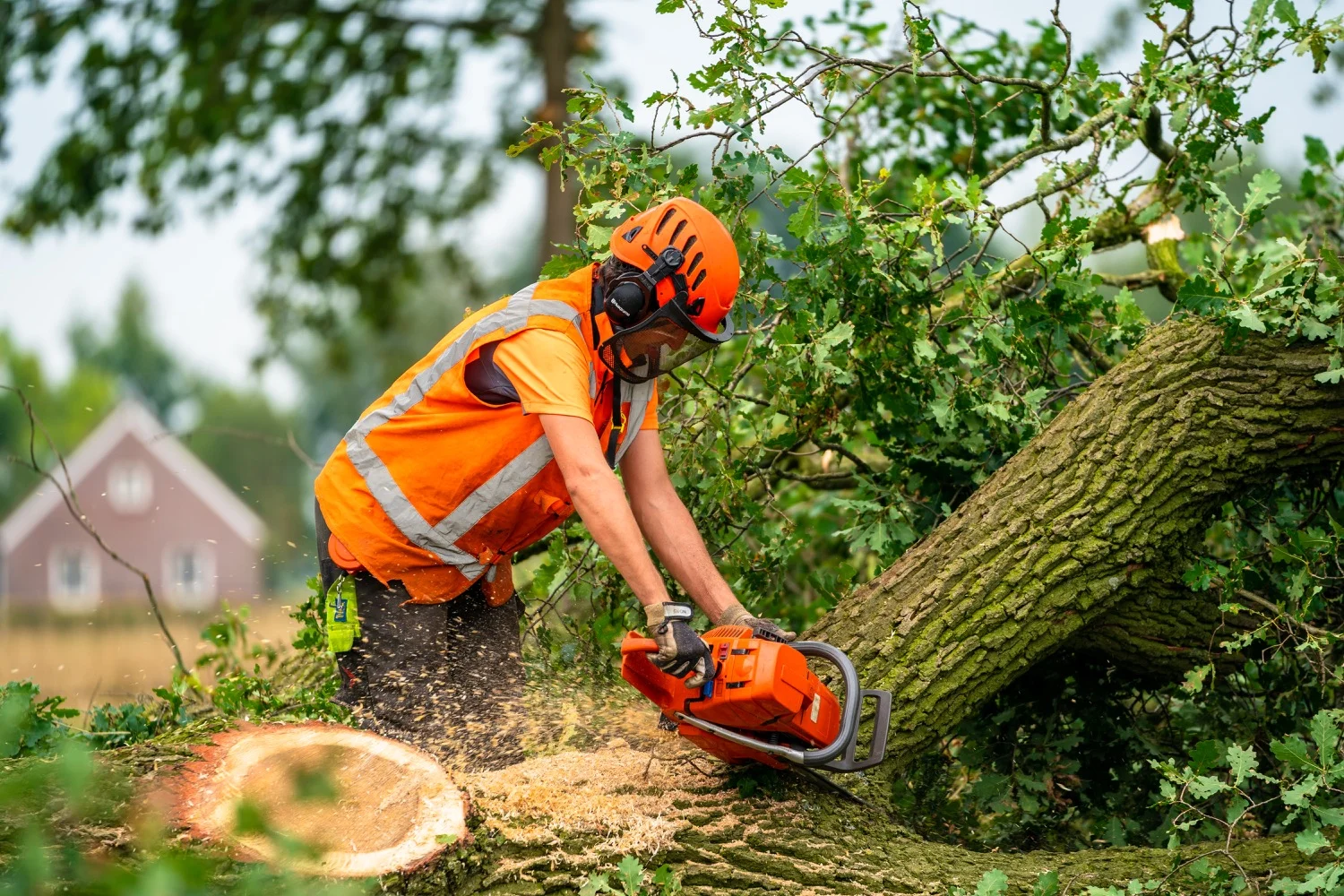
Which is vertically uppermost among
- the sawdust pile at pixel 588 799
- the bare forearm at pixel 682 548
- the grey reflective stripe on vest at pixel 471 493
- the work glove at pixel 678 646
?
the grey reflective stripe on vest at pixel 471 493

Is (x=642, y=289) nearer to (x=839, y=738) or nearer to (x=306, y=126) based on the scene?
(x=839, y=738)

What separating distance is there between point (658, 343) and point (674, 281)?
0.22m

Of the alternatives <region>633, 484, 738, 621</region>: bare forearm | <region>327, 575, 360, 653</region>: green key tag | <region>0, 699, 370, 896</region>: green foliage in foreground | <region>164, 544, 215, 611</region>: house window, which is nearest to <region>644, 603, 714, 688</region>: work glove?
<region>633, 484, 738, 621</region>: bare forearm

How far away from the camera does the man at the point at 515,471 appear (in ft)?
10.0

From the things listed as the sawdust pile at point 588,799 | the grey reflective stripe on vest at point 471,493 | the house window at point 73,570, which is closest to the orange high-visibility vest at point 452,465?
the grey reflective stripe on vest at point 471,493

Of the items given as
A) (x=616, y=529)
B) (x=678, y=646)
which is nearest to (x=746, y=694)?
(x=678, y=646)

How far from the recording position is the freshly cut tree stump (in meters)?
2.63

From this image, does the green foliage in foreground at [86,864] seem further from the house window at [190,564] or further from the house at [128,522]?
the house window at [190,564]

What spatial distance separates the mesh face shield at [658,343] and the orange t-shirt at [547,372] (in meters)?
0.14

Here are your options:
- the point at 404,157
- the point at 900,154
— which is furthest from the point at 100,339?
the point at 900,154

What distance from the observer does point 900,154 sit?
5.93 metres

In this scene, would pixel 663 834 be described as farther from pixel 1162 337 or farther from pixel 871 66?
pixel 871 66

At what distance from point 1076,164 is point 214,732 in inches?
139

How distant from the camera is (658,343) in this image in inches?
130
